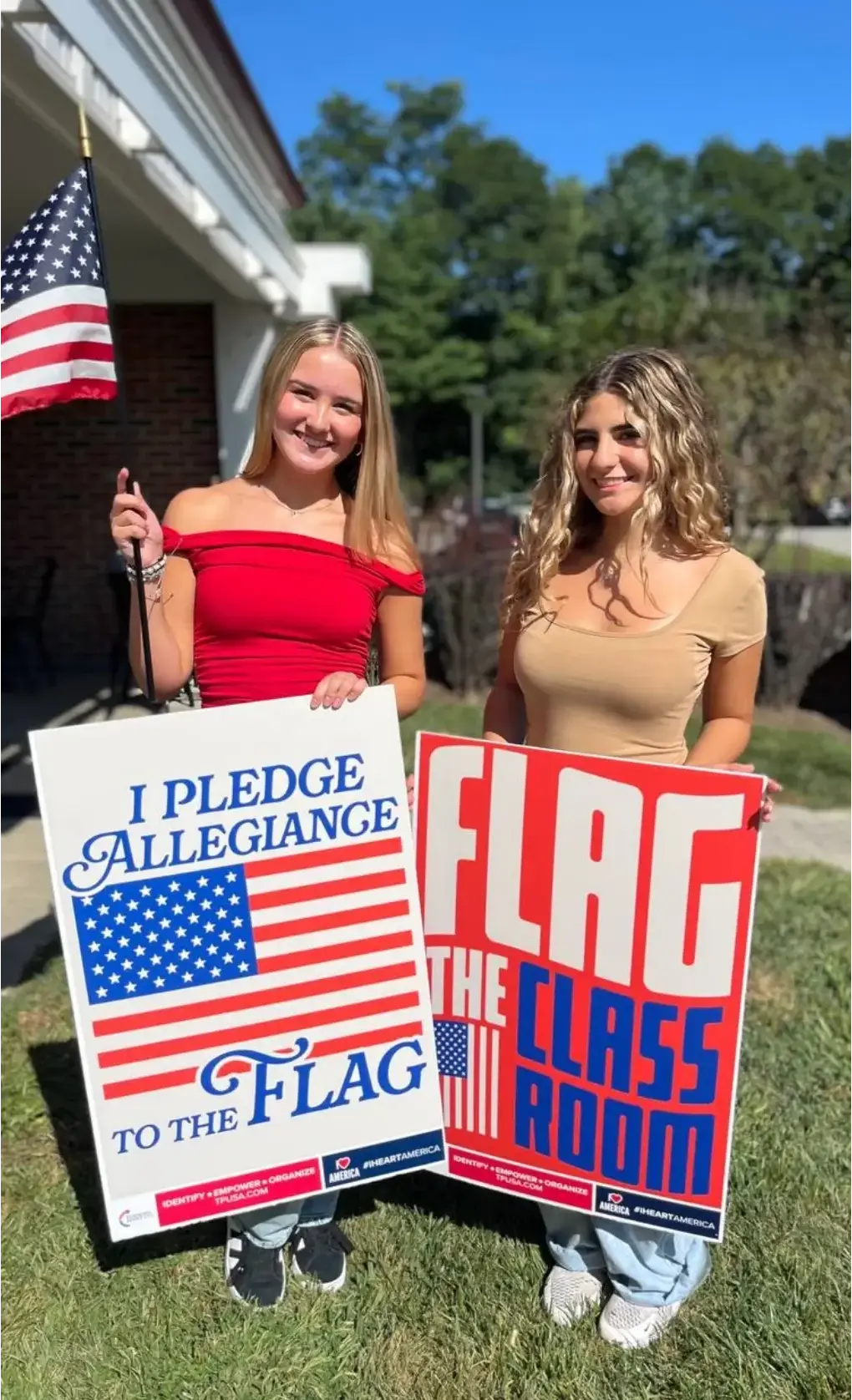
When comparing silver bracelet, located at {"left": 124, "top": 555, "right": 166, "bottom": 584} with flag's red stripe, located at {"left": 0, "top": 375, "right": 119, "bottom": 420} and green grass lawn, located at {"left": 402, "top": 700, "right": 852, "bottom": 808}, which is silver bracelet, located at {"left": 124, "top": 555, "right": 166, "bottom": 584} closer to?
flag's red stripe, located at {"left": 0, "top": 375, "right": 119, "bottom": 420}

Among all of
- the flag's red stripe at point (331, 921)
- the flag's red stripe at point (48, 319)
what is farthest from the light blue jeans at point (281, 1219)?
the flag's red stripe at point (48, 319)

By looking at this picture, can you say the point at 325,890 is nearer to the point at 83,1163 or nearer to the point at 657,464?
the point at 657,464

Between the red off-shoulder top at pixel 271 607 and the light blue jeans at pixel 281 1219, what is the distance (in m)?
1.05

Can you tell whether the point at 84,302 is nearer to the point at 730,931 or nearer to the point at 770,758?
the point at 730,931

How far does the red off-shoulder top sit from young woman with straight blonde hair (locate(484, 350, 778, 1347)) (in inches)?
13.1

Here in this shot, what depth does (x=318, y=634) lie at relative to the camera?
82.3 inches

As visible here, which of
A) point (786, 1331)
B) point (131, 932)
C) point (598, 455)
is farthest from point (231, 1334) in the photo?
point (598, 455)

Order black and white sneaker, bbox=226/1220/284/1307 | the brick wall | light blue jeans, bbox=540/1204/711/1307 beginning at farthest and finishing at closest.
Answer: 1. the brick wall
2. black and white sneaker, bbox=226/1220/284/1307
3. light blue jeans, bbox=540/1204/711/1307

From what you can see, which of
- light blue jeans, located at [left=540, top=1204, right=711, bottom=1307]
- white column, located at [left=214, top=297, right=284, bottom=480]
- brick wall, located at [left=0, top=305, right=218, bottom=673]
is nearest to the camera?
light blue jeans, located at [left=540, top=1204, right=711, bottom=1307]

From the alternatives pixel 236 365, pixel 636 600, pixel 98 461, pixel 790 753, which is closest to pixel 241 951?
pixel 636 600

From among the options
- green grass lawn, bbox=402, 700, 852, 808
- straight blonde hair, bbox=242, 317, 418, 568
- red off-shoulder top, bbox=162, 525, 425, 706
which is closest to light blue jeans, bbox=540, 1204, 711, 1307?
red off-shoulder top, bbox=162, 525, 425, 706

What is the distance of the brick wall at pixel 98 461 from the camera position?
9.20m

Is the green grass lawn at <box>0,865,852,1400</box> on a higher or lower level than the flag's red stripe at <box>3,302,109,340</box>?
lower

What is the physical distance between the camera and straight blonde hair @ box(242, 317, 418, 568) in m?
2.03
